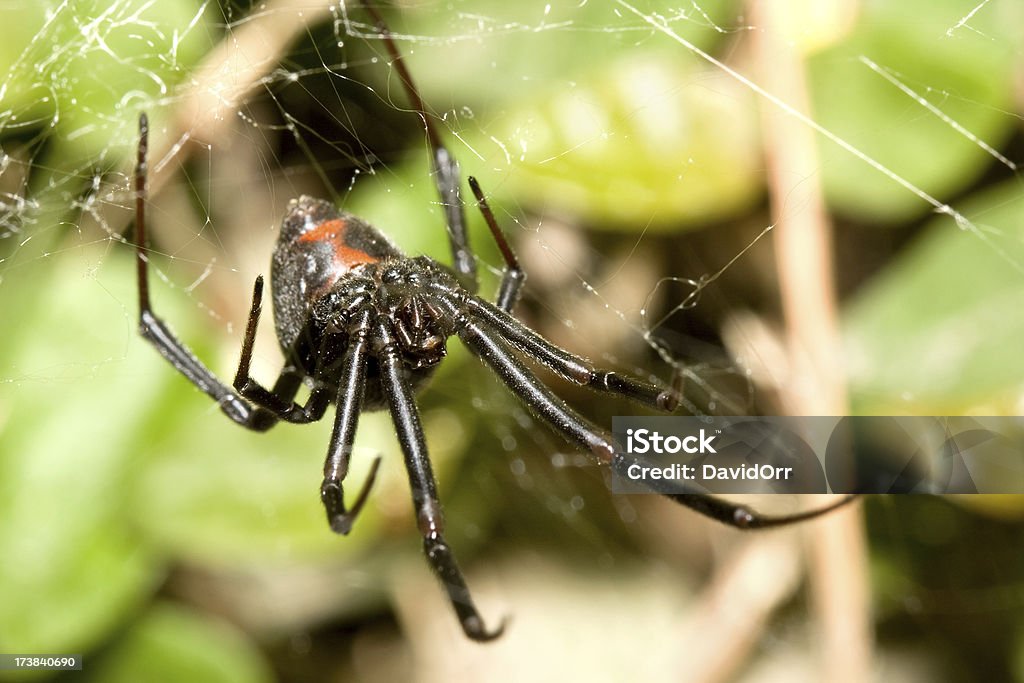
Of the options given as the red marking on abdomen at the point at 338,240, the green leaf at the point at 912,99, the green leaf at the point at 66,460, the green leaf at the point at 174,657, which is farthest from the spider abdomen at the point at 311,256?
the green leaf at the point at 912,99

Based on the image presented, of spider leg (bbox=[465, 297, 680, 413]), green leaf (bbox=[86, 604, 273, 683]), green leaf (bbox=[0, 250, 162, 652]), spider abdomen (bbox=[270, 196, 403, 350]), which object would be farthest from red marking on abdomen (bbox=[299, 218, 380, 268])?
green leaf (bbox=[86, 604, 273, 683])

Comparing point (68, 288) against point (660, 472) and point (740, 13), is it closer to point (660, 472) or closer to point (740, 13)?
point (660, 472)

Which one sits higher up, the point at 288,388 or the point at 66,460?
the point at 288,388

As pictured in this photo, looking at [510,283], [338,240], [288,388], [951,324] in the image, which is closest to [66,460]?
[288,388]

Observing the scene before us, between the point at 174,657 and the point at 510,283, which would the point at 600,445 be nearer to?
the point at 510,283

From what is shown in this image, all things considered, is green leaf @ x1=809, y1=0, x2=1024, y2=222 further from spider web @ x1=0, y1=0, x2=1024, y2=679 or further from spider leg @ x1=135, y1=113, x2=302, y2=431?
spider leg @ x1=135, y1=113, x2=302, y2=431

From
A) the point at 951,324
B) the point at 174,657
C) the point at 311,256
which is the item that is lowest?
the point at 174,657

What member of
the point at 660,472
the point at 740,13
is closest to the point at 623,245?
the point at 740,13
